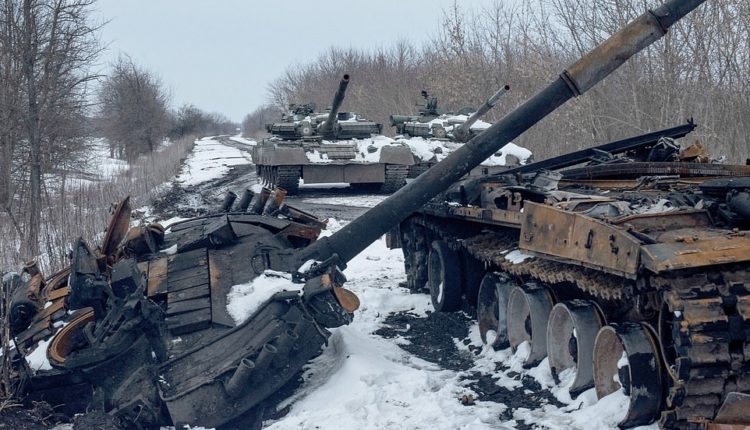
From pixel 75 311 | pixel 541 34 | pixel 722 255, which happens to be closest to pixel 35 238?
pixel 75 311

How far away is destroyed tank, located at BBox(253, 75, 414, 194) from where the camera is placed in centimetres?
1823

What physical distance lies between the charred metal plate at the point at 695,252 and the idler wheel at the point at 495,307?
9.00 ft

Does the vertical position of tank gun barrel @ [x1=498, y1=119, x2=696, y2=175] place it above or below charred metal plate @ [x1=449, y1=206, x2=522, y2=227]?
above

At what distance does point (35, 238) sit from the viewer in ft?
39.8

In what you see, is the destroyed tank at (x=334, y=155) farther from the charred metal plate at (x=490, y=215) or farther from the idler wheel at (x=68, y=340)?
the idler wheel at (x=68, y=340)

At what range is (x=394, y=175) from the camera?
18.8 meters

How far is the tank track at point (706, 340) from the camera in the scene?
12.7 feet

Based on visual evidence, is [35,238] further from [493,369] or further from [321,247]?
[493,369]

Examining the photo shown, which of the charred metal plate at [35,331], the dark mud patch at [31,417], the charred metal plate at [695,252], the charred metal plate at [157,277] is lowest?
the dark mud patch at [31,417]

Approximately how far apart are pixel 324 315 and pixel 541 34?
14975 mm

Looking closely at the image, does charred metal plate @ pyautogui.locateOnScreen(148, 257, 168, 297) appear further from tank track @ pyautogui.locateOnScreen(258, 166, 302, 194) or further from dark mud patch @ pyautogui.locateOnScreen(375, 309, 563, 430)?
tank track @ pyautogui.locateOnScreen(258, 166, 302, 194)

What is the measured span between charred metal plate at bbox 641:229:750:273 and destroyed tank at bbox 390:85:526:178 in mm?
13214

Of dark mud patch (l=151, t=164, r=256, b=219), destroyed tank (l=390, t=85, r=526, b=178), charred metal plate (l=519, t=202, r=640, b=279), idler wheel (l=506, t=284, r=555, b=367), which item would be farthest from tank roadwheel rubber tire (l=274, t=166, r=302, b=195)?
charred metal plate (l=519, t=202, r=640, b=279)

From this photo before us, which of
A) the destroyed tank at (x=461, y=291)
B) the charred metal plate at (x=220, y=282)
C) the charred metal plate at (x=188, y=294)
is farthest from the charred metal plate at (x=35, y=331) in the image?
the charred metal plate at (x=220, y=282)
